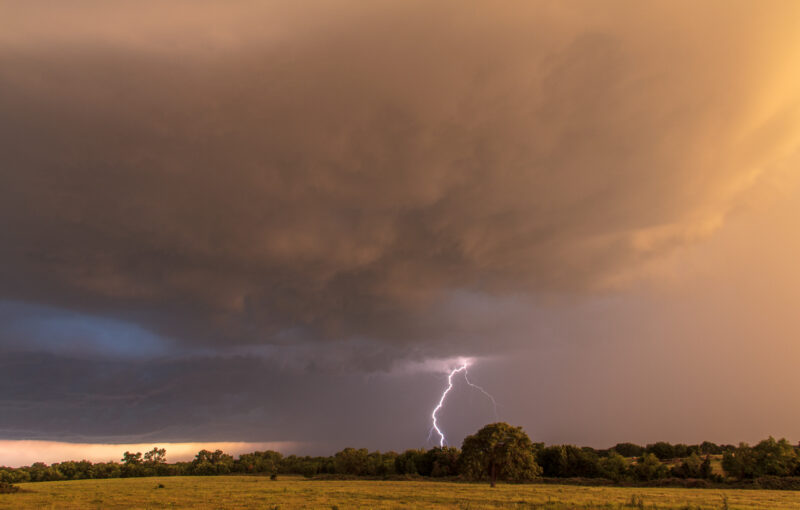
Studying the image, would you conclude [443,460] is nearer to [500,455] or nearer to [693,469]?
[500,455]

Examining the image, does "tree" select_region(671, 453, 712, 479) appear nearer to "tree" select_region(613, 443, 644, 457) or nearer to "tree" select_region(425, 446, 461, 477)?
"tree" select_region(425, 446, 461, 477)

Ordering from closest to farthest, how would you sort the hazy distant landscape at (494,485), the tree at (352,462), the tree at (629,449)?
the hazy distant landscape at (494,485) → the tree at (352,462) → the tree at (629,449)

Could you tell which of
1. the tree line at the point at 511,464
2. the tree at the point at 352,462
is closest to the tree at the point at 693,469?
the tree line at the point at 511,464

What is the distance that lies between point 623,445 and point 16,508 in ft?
654

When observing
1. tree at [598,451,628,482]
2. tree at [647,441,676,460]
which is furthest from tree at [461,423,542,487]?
tree at [647,441,676,460]

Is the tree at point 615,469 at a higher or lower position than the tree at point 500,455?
lower

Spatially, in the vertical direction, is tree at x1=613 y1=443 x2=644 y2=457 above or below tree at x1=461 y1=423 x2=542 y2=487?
below

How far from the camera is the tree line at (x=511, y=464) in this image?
72.2 meters

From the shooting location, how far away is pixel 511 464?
6994 cm

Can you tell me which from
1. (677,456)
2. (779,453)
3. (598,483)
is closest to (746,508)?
(598,483)

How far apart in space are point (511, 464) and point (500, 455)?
2090 mm

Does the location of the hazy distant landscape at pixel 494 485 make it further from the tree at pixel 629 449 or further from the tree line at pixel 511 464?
Result: the tree at pixel 629 449

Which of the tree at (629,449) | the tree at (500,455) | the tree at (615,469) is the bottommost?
the tree at (629,449)

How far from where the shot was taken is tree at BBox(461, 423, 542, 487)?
70.4 metres
